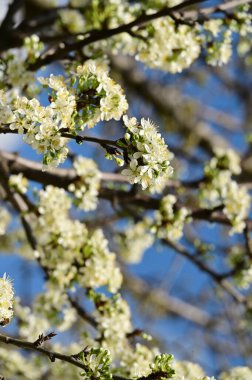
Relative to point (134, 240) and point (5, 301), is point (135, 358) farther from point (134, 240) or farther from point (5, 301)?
point (134, 240)

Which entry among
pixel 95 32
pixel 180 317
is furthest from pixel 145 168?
pixel 180 317

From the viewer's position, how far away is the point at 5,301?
8.46 feet

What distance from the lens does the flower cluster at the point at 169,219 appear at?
4.30 m

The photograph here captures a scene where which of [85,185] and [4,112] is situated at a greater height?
[85,185]

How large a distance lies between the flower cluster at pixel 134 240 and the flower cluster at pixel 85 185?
72 cm

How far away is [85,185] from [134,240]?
1374 millimetres

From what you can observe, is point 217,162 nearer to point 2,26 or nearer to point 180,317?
point 2,26

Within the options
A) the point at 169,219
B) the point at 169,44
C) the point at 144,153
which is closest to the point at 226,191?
the point at 169,219

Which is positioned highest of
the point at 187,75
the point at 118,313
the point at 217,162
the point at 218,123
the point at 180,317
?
the point at 218,123

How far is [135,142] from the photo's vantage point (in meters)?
2.50

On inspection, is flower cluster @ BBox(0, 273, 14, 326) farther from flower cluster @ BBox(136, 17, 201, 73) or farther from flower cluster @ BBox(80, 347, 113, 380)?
flower cluster @ BBox(136, 17, 201, 73)

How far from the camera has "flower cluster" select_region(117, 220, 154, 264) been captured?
5.15 metres

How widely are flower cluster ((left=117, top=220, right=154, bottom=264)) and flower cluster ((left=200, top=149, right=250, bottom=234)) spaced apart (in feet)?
1.93

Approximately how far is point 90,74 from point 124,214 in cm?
252
